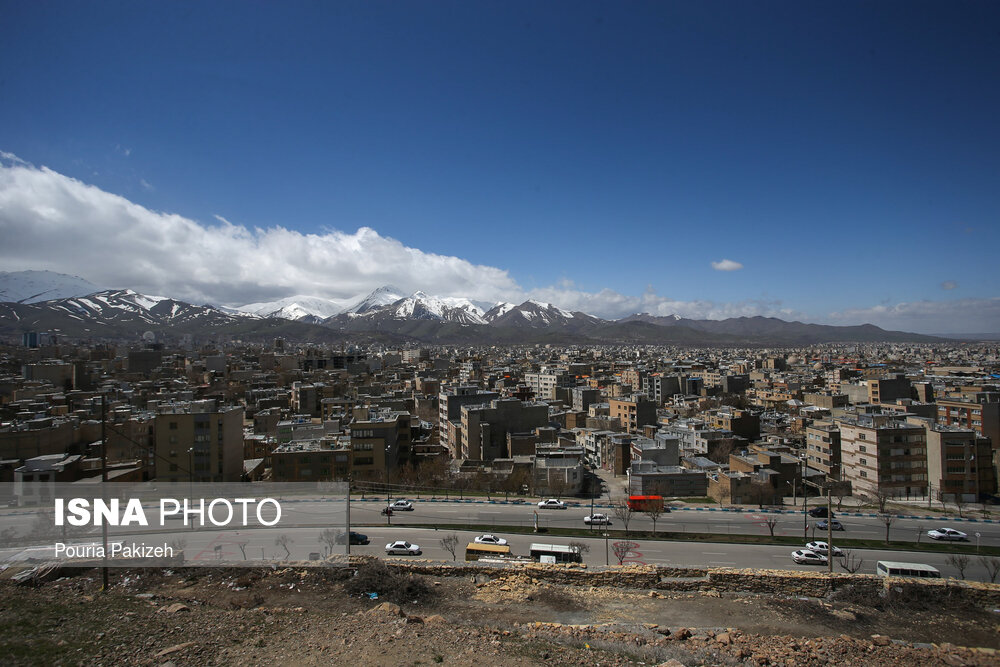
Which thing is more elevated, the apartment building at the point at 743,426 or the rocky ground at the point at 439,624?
the rocky ground at the point at 439,624

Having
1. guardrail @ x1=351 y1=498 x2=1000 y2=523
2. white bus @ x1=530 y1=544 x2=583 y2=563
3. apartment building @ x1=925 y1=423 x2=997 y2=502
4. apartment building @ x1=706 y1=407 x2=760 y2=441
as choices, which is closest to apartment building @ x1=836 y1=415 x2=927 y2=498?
apartment building @ x1=925 y1=423 x2=997 y2=502

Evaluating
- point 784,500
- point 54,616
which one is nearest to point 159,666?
point 54,616

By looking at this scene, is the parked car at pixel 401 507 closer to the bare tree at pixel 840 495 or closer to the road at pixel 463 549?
the road at pixel 463 549

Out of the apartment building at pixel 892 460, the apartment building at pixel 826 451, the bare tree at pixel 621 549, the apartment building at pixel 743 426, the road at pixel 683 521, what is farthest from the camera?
the apartment building at pixel 743 426

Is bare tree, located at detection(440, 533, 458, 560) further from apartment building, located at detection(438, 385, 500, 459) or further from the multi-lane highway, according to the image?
apartment building, located at detection(438, 385, 500, 459)

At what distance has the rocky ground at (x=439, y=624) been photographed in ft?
19.1

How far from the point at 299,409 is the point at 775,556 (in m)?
40.6

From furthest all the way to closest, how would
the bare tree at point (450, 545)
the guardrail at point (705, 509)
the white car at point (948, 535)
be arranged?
the guardrail at point (705, 509)
the white car at point (948, 535)
the bare tree at point (450, 545)

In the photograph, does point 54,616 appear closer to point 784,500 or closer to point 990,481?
point 784,500

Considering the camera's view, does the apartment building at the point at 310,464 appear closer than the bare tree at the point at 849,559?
No

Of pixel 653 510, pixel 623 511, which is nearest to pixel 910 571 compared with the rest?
pixel 653 510

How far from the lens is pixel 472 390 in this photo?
3472 centimetres

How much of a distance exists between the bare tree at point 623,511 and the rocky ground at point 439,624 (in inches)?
304

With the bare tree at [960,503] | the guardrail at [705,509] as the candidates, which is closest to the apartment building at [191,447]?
the guardrail at [705,509]
